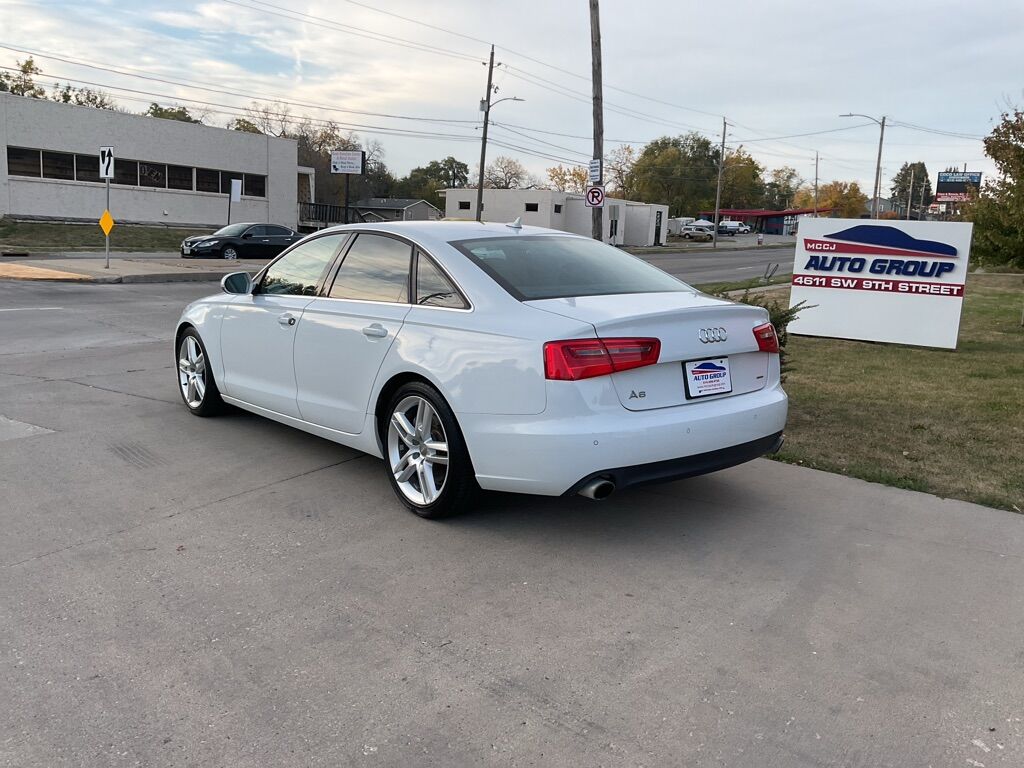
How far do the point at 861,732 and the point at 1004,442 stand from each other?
14.7 ft

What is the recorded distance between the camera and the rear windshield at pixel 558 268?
Result: 15.1ft

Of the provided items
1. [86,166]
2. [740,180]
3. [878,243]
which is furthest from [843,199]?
[878,243]

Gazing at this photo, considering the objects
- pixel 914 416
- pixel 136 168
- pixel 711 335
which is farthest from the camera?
pixel 136 168

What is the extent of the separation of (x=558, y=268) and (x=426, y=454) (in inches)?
50.5

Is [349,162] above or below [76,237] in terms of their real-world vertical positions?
above

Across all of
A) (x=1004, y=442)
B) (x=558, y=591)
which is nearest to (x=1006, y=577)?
(x=558, y=591)

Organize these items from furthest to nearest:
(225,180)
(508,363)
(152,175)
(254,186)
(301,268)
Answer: (254,186)
(225,180)
(152,175)
(301,268)
(508,363)

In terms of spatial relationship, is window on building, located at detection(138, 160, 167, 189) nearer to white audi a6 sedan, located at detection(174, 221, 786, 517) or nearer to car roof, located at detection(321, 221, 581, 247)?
white audi a6 sedan, located at detection(174, 221, 786, 517)

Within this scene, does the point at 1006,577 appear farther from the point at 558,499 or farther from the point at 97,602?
the point at 97,602

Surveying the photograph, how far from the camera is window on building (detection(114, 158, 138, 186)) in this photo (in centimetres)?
3825

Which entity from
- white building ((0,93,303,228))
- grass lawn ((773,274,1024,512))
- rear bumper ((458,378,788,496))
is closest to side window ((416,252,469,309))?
rear bumper ((458,378,788,496))

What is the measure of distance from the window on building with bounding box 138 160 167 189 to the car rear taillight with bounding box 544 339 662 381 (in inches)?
1574

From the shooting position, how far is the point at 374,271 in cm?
519

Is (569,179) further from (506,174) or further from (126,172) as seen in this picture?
(126,172)
